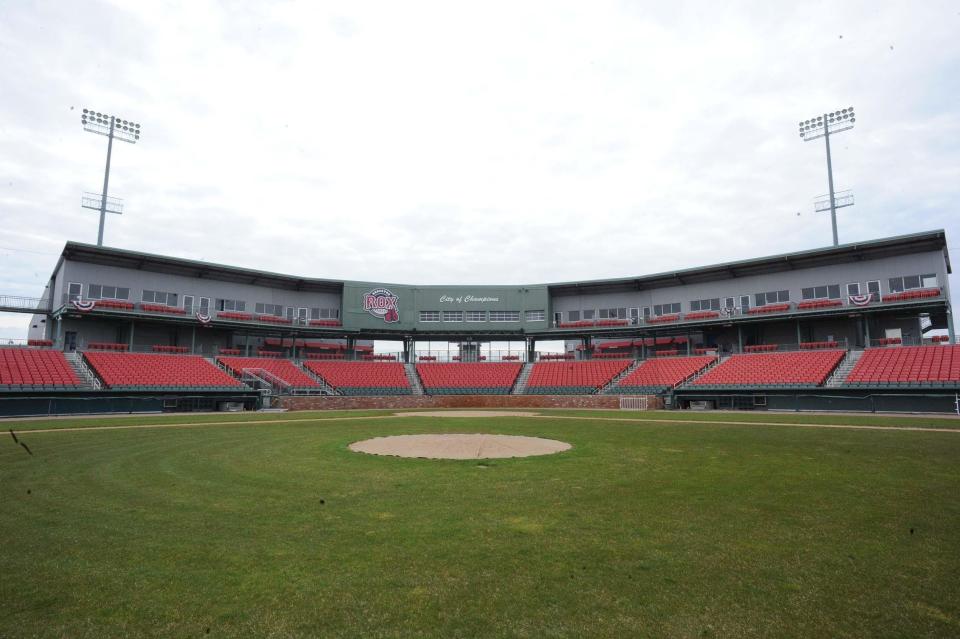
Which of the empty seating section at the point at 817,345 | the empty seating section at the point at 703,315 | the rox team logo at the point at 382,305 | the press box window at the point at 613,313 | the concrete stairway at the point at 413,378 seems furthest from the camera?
the press box window at the point at 613,313

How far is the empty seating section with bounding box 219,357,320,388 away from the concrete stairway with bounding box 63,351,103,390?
34.5 feet

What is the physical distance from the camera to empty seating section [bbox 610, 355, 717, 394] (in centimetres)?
4450

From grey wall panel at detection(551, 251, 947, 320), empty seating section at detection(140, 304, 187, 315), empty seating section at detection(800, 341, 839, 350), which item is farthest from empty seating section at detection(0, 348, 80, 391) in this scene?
empty seating section at detection(800, 341, 839, 350)

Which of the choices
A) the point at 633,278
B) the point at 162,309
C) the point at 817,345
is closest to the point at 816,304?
the point at 817,345

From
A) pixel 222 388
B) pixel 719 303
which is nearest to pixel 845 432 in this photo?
pixel 719 303

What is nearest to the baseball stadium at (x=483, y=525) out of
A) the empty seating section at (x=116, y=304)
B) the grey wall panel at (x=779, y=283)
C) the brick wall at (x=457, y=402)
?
the empty seating section at (x=116, y=304)

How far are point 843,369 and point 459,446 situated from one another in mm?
36799

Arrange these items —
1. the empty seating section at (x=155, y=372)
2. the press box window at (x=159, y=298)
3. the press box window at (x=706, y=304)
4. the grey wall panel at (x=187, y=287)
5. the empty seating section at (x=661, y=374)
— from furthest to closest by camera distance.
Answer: the press box window at (x=706, y=304) → the press box window at (x=159, y=298) → the grey wall panel at (x=187, y=287) → the empty seating section at (x=661, y=374) → the empty seating section at (x=155, y=372)

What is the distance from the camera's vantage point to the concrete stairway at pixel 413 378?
169 ft

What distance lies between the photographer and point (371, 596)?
4.79 meters

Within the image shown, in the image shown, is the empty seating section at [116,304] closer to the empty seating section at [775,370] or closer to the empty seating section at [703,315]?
the empty seating section at [775,370]

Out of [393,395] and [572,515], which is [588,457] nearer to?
[572,515]

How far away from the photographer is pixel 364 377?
169ft

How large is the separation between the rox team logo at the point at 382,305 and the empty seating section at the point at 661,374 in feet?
88.9
